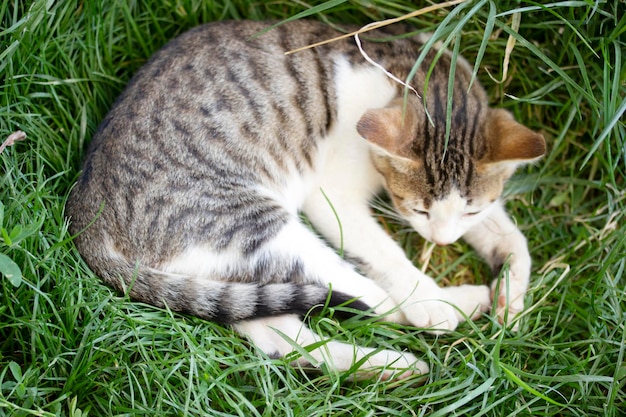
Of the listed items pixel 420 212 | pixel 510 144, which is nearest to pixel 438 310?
pixel 420 212

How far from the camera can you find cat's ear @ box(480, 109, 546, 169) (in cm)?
215

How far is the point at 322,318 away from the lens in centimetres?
217

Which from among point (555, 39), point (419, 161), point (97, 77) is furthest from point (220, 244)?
point (555, 39)

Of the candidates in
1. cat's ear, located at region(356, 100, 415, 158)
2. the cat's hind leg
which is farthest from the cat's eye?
the cat's hind leg

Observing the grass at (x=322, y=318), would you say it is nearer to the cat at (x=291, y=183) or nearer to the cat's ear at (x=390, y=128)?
the cat at (x=291, y=183)

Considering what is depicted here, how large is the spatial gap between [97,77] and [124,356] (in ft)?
3.85

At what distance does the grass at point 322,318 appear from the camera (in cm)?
195

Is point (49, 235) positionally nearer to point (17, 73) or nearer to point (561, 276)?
point (17, 73)

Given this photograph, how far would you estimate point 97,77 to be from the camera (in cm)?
255

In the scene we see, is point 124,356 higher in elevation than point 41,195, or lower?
lower

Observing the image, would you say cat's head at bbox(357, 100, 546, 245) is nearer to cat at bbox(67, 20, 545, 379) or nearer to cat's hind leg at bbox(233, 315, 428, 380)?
cat at bbox(67, 20, 545, 379)

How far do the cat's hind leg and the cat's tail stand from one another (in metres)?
0.12

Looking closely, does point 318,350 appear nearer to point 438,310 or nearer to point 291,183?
point 438,310

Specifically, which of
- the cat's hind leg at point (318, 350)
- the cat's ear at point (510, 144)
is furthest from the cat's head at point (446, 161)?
the cat's hind leg at point (318, 350)
